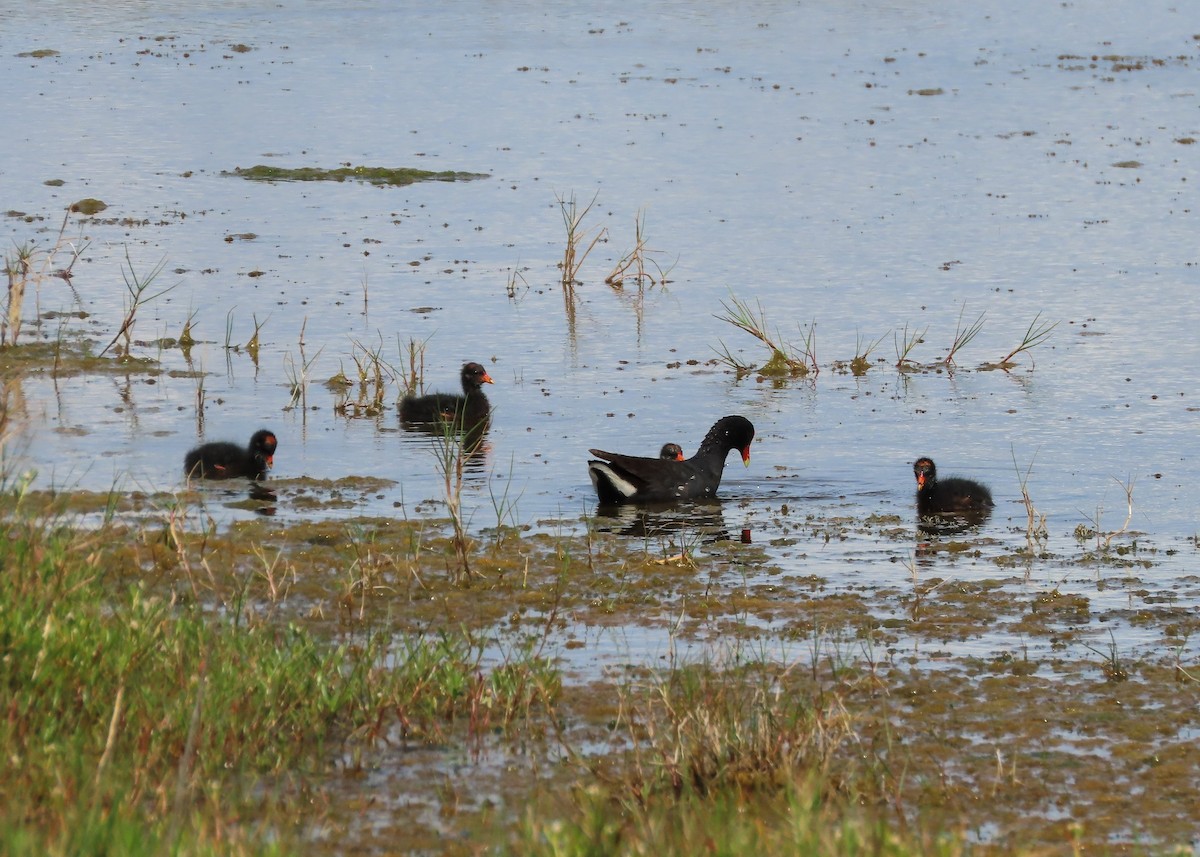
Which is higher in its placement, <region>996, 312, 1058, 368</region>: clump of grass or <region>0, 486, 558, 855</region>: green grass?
<region>996, 312, 1058, 368</region>: clump of grass

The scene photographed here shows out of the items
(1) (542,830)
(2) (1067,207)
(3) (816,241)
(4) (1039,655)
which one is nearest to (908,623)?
(4) (1039,655)

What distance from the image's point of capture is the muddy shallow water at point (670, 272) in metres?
13.1

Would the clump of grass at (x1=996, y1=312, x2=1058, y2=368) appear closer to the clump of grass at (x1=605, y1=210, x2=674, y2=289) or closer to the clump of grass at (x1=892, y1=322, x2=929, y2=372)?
the clump of grass at (x1=892, y1=322, x2=929, y2=372)

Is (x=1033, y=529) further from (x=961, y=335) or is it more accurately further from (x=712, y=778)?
(x=961, y=335)

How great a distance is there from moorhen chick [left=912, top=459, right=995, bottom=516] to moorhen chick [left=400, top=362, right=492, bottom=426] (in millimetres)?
3775

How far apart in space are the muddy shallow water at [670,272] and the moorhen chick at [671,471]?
263 mm

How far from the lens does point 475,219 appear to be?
79.8 ft

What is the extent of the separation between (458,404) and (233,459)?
96.5 inches

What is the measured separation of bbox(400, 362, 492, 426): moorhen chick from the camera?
50.1ft

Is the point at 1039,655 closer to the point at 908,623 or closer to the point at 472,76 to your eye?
the point at 908,623

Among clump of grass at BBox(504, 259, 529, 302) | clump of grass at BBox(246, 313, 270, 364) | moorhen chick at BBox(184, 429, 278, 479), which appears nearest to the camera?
moorhen chick at BBox(184, 429, 278, 479)

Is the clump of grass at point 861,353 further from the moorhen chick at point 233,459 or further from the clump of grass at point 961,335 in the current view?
the moorhen chick at point 233,459

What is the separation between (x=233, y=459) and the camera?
1347 cm

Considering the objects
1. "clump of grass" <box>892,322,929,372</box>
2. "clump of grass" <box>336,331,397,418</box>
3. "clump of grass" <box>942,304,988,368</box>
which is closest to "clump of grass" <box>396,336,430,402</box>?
"clump of grass" <box>336,331,397,418</box>
